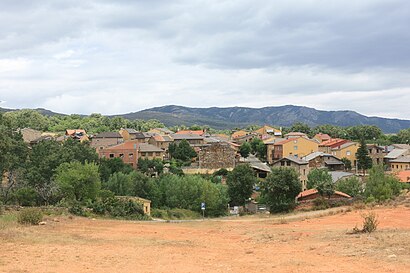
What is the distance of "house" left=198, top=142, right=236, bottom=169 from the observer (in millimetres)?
81812

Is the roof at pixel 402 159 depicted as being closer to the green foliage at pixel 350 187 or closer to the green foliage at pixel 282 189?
the green foliage at pixel 350 187

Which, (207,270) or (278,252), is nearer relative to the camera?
(207,270)

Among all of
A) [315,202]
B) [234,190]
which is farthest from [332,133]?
[315,202]

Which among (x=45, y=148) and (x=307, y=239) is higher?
(x=45, y=148)

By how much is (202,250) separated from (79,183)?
25.8m

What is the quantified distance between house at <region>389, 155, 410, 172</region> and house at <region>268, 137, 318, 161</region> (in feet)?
47.4

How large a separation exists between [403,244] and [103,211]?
79.4ft

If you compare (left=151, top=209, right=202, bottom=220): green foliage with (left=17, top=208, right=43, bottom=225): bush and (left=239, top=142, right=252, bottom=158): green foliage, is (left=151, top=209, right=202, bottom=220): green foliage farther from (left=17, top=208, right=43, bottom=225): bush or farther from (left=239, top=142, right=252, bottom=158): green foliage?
(left=239, top=142, right=252, bottom=158): green foliage

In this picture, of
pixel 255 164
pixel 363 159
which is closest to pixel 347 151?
pixel 363 159

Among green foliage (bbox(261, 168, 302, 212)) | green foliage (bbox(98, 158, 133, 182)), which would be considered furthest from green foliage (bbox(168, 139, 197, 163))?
green foliage (bbox(261, 168, 302, 212))

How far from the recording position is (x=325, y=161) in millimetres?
87500

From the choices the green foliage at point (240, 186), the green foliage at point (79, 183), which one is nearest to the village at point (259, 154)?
the green foliage at point (240, 186)

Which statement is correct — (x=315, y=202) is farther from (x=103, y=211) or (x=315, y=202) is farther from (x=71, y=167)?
(x=71, y=167)

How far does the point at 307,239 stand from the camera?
2070cm
